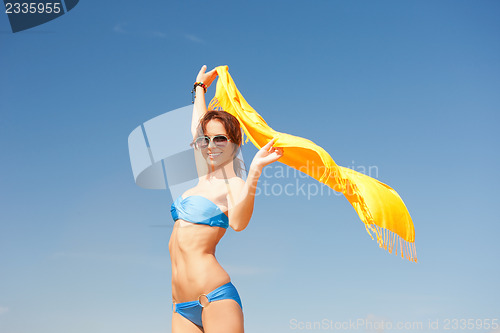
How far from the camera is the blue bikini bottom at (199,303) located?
4.39 metres

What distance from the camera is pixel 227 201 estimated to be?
4.74 m

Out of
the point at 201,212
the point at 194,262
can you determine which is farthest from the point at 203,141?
the point at 194,262

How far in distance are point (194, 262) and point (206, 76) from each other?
220 cm

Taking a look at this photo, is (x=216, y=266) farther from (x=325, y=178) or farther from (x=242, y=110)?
(x=242, y=110)

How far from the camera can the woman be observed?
440 centimetres

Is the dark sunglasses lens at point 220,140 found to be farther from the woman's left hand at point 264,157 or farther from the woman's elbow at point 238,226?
the woman's elbow at point 238,226

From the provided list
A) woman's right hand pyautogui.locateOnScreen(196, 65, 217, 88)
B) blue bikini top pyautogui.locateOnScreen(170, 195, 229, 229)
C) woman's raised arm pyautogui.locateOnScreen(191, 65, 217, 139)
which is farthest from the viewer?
woman's right hand pyautogui.locateOnScreen(196, 65, 217, 88)

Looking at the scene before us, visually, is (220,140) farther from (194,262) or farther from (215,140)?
(194,262)

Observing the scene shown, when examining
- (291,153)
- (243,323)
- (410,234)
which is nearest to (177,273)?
(243,323)

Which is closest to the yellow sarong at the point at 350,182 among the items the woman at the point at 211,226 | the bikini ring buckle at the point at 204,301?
the woman at the point at 211,226

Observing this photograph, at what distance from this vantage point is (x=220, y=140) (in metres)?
4.89

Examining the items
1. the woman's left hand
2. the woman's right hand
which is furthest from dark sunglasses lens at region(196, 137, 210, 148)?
the woman's right hand

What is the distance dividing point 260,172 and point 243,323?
125 centimetres

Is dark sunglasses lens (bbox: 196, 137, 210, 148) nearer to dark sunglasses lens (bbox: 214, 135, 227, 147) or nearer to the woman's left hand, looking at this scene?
dark sunglasses lens (bbox: 214, 135, 227, 147)
